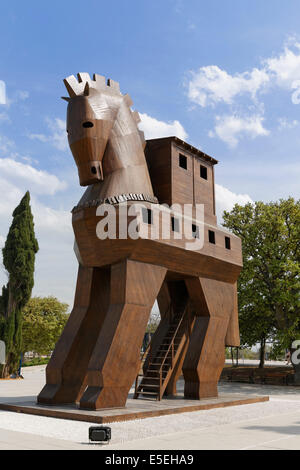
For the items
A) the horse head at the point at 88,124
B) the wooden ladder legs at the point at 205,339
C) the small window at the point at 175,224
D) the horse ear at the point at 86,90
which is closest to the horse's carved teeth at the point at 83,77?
the horse head at the point at 88,124

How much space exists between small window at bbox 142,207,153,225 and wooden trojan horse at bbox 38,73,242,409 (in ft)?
0.10

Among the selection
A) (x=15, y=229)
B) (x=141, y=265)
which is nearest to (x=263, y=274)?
(x=141, y=265)

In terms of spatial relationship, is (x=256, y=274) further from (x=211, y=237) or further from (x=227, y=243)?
(x=211, y=237)

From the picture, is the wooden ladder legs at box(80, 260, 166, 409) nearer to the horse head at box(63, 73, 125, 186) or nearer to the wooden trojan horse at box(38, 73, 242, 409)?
the wooden trojan horse at box(38, 73, 242, 409)

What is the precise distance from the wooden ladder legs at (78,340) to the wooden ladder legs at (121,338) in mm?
1264

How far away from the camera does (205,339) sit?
1491cm

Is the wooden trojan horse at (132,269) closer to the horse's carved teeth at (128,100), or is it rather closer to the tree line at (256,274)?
the horse's carved teeth at (128,100)

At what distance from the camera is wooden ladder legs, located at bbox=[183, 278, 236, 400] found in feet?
48.0

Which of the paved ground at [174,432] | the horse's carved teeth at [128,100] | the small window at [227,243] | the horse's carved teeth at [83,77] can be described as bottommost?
the paved ground at [174,432]

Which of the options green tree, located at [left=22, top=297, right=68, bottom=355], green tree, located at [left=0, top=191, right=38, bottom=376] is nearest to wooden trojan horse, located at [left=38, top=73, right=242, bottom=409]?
green tree, located at [left=0, top=191, right=38, bottom=376]

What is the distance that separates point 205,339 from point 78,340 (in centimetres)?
427

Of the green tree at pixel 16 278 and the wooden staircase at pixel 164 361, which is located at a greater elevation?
the green tree at pixel 16 278

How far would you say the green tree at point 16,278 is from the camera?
95.9ft
